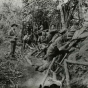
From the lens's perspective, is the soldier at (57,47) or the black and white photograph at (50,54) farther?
the soldier at (57,47)

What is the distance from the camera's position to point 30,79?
752cm

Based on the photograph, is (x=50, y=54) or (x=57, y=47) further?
(x=50, y=54)

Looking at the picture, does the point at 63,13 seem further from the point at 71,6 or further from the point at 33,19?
the point at 33,19

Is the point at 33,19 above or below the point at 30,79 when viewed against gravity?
above

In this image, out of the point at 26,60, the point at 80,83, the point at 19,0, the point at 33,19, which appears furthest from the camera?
the point at 19,0

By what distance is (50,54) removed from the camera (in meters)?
8.22

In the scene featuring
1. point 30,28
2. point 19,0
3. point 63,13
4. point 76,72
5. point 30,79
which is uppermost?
point 19,0

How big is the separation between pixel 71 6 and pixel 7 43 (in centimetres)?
603

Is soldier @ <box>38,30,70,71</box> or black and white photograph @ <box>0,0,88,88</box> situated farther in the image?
soldier @ <box>38,30,70,71</box>

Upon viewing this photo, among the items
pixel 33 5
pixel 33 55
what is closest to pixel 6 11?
pixel 33 5

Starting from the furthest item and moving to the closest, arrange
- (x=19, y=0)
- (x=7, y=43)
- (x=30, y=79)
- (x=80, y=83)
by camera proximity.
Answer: (x=19, y=0) → (x=7, y=43) → (x=30, y=79) → (x=80, y=83)

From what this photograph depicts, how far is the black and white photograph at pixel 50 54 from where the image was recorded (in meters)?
→ 6.22

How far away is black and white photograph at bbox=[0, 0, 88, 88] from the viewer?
6223 mm

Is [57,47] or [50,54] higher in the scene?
[57,47]
